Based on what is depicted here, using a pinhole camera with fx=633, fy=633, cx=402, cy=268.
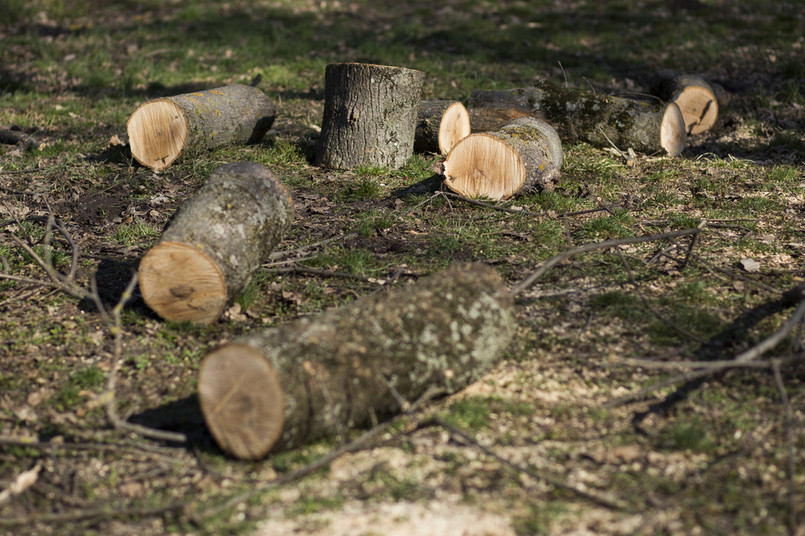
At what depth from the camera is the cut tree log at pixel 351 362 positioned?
2975 mm

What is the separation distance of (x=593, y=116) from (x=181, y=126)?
16.0 ft

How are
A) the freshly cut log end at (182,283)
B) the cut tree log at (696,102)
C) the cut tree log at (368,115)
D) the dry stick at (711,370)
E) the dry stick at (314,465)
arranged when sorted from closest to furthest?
the dry stick at (314,465) → the dry stick at (711,370) → the freshly cut log end at (182,283) → the cut tree log at (368,115) → the cut tree log at (696,102)

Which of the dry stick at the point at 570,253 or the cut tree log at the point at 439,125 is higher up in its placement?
the cut tree log at the point at 439,125

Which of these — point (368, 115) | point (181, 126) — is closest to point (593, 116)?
point (368, 115)

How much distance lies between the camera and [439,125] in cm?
755

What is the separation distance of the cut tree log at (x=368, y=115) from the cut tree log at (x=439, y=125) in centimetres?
42

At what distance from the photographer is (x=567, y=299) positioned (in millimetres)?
4609

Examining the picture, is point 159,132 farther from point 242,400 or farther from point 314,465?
point 314,465

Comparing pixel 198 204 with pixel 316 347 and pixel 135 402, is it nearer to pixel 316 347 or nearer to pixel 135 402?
pixel 135 402

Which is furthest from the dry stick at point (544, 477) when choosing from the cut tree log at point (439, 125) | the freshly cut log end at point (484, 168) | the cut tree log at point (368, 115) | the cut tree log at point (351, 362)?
the cut tree log at point (439, 125)

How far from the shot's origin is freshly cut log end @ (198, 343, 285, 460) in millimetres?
2941

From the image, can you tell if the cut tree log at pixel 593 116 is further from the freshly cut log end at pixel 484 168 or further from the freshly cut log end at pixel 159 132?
the freshly cut log end at pixel 159 132

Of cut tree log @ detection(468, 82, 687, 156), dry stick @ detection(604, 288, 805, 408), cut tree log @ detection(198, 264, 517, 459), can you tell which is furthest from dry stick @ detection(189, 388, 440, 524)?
cut tree log @ detection(468, 82, 687, 156)

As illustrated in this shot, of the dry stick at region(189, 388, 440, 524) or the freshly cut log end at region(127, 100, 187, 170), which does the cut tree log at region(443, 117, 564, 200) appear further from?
the dry stick at region(189, 388, 440, 524)
